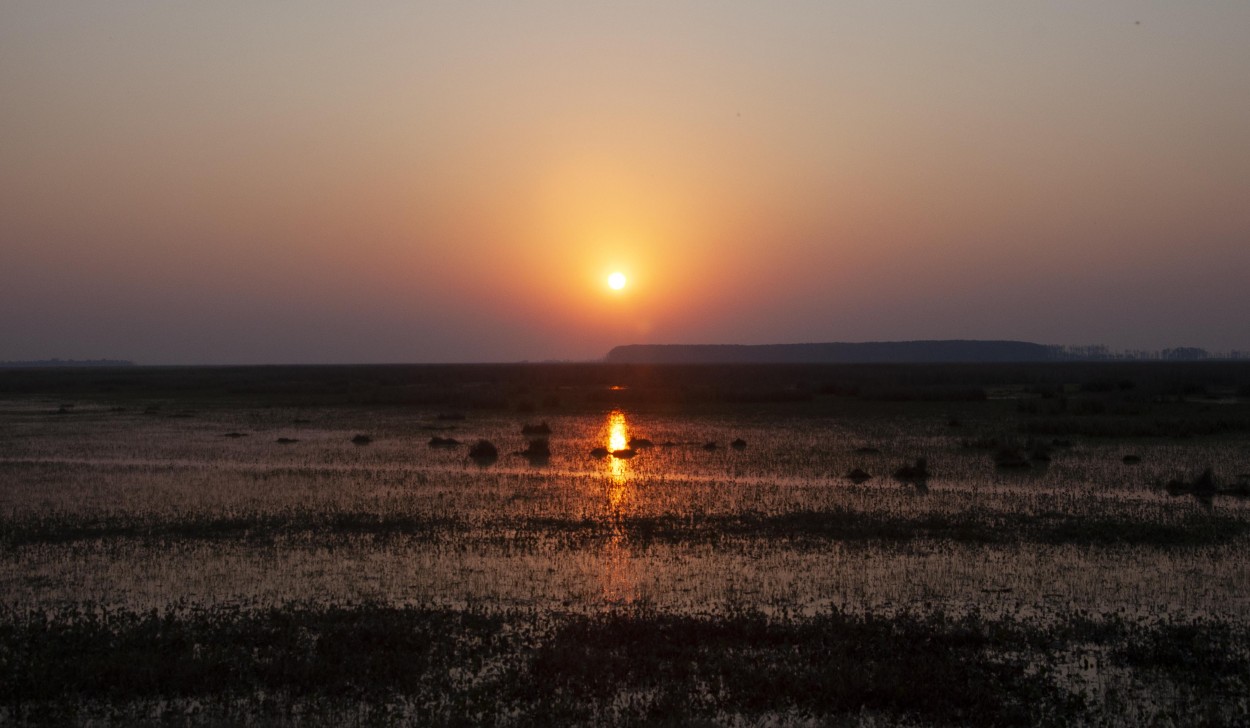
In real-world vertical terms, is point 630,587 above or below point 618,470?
below

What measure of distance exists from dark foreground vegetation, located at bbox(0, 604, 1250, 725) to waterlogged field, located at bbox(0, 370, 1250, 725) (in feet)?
0.14

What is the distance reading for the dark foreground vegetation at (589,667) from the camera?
9695 millimetres

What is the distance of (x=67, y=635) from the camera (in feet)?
38.3

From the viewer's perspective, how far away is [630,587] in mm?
14531

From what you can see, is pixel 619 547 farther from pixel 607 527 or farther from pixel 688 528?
pixel 688 528

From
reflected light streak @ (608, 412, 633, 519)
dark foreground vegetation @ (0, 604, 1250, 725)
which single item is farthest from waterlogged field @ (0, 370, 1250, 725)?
reflected light streak @ (608, 412, 633, 519)

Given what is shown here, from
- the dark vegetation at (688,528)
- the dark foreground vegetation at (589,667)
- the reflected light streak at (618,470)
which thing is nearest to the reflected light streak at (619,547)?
the reflected light streak at (618,470)

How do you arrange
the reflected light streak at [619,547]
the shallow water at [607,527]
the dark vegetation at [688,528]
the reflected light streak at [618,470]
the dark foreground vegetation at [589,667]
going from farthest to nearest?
the reflected light streak at [618,470], the dark vegetation at [688,528], the reflected light streak at [619,547], the shallow water at [607,527], the dark foreground vegetation at [589,667]

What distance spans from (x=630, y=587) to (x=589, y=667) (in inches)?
150

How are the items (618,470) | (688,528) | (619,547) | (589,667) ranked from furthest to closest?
(618,470) → (688,528) → (619,547) → (589,667)

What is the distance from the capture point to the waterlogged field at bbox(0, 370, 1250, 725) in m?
10.0

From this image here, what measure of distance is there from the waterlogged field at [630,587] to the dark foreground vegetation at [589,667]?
0.14 ft

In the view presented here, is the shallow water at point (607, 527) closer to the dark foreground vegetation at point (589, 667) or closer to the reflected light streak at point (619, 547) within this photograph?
the reflected light streak at point (619, 547)

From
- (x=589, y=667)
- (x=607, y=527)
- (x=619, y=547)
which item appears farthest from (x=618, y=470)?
(x=589, y=667)
